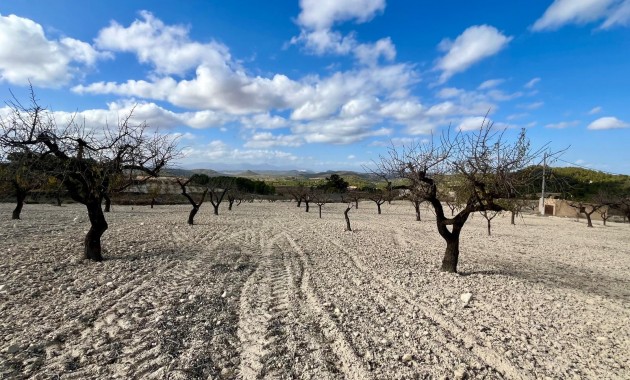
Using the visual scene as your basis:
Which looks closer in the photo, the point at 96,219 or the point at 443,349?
the point at 443,349

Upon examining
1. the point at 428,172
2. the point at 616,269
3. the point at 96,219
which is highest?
the point at 428,172

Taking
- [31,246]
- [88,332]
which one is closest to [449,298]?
[88,332]

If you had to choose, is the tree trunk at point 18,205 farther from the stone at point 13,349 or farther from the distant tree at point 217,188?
the stone at point 13,349

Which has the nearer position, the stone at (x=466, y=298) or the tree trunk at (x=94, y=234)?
the stone at (x=466, y=298)

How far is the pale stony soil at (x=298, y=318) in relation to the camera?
14.1 ft

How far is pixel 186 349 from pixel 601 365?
5.53m

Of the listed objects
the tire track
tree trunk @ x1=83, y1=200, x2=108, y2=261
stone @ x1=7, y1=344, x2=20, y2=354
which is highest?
tree trunk @ x1=83, y1=200, x2=108, y2=261

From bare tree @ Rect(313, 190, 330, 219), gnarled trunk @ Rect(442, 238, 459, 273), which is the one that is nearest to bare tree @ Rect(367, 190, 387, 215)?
bare tree @ Rect(313, 190, 330, 219)

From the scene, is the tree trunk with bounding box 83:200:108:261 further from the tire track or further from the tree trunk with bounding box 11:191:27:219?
the tree trunk with bounding box 11:191:27:219

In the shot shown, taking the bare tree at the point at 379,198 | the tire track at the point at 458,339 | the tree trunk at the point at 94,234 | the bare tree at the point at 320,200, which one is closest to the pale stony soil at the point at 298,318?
the tire track at the point at 458,339

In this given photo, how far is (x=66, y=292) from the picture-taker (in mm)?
6734

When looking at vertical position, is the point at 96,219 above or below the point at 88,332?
above

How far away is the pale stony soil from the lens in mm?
4293

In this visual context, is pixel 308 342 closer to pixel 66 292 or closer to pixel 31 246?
pixel 66 292
